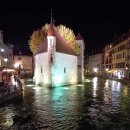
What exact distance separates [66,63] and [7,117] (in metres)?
37.7

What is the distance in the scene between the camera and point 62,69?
56812mm

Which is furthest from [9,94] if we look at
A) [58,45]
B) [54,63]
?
[58,45]

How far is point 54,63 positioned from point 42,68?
15.2ft

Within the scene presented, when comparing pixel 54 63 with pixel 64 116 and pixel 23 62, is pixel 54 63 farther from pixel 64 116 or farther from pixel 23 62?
pixel 23 62

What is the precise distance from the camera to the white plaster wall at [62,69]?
5422 cm

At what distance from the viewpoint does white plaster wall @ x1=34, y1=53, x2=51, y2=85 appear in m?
54.2

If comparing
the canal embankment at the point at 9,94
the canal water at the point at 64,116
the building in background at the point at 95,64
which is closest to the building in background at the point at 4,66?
the canal embankment at the point at 9,94

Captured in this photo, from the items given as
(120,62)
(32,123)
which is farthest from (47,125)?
(120,62)

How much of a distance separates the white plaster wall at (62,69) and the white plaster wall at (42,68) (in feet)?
4.97

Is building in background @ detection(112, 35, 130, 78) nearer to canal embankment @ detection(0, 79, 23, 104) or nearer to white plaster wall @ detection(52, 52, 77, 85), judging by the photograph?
white plaster wall @ detection(52, 52, 77, 85)

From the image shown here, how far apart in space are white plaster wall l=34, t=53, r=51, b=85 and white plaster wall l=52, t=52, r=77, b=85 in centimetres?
151

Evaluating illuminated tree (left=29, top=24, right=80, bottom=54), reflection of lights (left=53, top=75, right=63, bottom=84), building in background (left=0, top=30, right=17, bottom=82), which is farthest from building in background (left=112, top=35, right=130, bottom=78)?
building in background (left=0, top=30, right=17, bottom=82)

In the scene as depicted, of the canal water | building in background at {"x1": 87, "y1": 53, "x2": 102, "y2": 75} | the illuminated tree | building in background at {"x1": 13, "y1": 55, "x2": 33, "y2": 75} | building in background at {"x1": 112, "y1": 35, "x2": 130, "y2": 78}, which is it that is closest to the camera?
the canal water

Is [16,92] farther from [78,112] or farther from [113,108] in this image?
[113,108]
